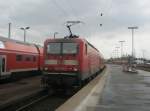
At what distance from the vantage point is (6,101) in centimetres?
1669

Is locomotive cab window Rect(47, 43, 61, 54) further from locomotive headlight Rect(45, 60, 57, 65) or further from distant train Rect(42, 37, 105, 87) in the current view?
locomotive headlight Rect(45, 60, 57, 65)

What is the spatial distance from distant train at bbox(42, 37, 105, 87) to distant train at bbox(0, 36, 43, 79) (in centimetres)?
547

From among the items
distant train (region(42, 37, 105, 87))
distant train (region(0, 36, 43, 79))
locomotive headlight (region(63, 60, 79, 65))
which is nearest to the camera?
distant train (region(42, 37, 105, 87))

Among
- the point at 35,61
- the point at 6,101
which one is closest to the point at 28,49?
the point at 35,61

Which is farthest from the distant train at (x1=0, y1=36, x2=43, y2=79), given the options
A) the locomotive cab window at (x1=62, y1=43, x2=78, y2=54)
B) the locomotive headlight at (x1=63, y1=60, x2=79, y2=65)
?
the locomotive headlight at (x1=63, y1=60, x2=79, y2=65)

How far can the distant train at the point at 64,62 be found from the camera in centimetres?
2042

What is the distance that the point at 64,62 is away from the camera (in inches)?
819

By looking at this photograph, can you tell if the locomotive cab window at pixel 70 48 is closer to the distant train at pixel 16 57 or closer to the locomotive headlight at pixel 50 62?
the locomotive headlight at pixel 50 62

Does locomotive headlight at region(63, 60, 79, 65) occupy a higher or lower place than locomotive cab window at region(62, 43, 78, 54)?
lower

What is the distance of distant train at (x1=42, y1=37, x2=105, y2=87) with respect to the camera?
20.4 m

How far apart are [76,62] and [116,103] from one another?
701 centimetres

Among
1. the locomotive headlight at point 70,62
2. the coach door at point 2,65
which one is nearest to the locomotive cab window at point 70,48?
the locomotive headlight at point 70,62

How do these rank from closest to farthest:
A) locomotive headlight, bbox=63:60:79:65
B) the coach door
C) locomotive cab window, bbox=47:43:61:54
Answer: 1. locomotive headlight, bbox=63:60:79:65
2. locomotive cab window, bbox=47:43:61:54
3. the coach door

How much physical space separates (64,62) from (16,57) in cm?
903
